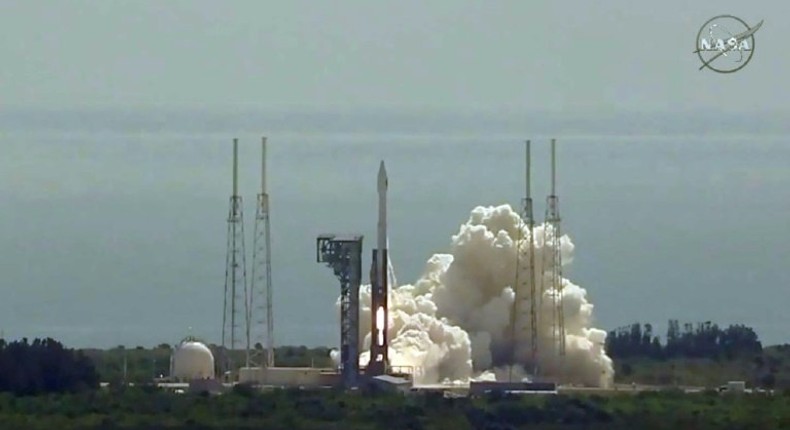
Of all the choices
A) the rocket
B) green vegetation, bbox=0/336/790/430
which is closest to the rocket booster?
the rocket

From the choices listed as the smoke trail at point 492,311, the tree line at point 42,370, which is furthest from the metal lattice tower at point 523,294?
the tree line at point 42,370

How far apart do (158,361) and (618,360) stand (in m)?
23.8

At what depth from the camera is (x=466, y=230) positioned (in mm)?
98938

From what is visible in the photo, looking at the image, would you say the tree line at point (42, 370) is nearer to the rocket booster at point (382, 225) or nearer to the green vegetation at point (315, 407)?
the green vegetation at point (315, 407)

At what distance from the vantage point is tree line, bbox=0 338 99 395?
86438 mm

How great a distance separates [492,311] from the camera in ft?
322

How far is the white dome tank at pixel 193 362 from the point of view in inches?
3848

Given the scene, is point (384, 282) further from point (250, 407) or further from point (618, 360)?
point (618, 360)

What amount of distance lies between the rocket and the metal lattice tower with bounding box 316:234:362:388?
1.05 m

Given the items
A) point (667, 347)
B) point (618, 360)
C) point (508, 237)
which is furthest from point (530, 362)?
point (667, 347)

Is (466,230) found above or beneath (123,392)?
above

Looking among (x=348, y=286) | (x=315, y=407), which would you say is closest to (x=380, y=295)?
(x=348, y=286)

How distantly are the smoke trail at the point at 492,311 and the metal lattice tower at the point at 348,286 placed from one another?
15.9 ft

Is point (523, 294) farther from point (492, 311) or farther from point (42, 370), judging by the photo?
point (42, 370)
